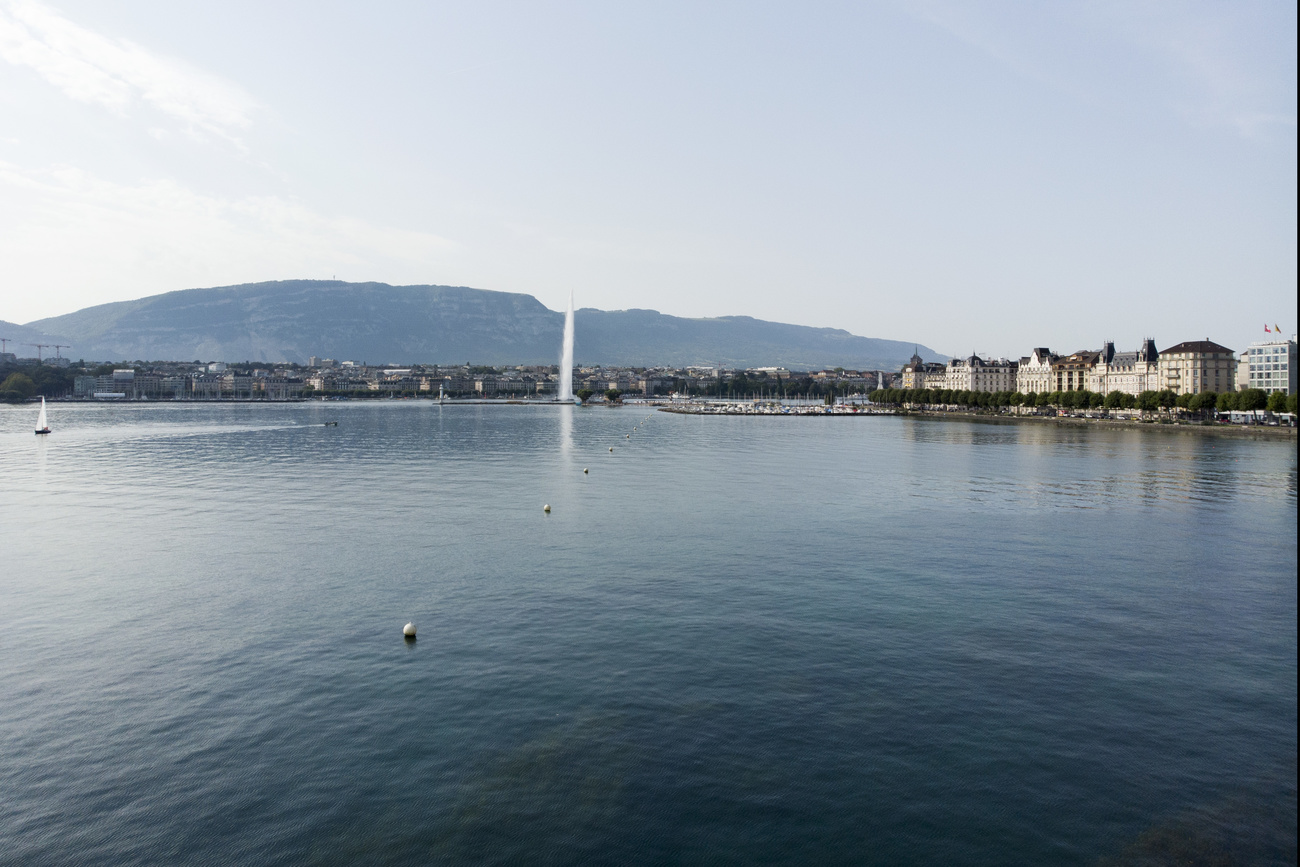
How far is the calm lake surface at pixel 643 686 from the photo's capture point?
1160 cm

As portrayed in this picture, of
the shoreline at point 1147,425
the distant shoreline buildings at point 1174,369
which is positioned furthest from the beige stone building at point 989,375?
the shoreline at point 1147,425

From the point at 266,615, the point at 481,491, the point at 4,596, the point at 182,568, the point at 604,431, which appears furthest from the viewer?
the point at 604,431

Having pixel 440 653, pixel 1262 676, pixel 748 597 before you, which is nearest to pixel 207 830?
pixel 440 653

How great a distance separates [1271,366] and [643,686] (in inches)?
5694

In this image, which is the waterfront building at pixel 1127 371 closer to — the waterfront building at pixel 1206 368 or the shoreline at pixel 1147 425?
the waterfront building at pixel 1206 368

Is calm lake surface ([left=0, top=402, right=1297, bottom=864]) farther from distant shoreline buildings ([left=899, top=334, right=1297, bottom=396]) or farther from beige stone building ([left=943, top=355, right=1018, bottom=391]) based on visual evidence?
beige stone building ([left=943, top=355, right=1018, bottom=391])

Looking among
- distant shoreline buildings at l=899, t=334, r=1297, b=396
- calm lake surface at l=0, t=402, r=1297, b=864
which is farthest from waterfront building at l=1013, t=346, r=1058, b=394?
calm lake surface at l=0, t=402, r=1297, b=864

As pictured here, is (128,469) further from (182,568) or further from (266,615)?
(266,615)

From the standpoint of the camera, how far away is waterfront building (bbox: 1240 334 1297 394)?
12181 centimetres

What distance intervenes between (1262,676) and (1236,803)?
20.8ft

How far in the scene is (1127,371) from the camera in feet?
473

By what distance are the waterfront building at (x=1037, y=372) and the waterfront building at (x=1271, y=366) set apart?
125 ft

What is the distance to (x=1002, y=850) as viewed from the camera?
11.2 meters

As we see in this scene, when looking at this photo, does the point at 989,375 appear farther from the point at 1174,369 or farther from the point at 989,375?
the point at 1174,369
